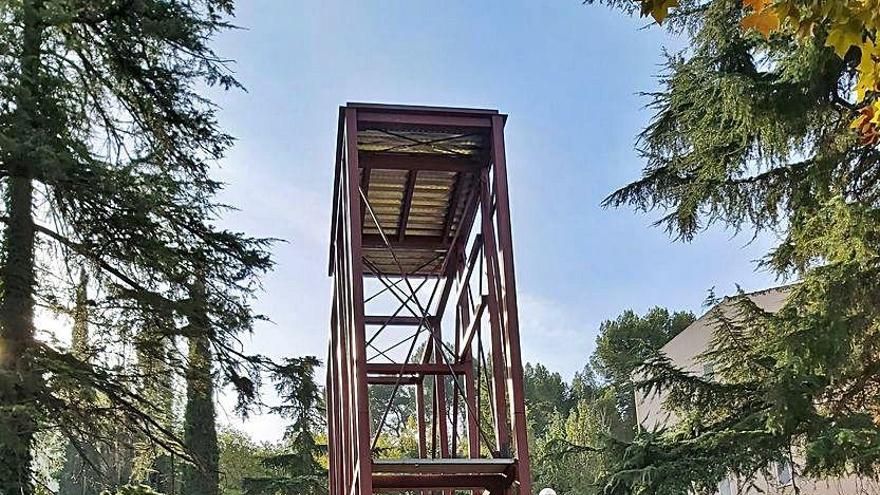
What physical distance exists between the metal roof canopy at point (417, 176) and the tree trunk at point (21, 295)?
318cm

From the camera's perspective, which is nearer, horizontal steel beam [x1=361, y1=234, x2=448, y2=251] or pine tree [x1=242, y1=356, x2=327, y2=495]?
horizontal steel beam [x1=361, y1=234, x2=448, y2=251]

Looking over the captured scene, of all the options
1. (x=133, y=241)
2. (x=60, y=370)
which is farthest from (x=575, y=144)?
(x=60, y=370)

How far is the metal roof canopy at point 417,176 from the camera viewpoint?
6.64m

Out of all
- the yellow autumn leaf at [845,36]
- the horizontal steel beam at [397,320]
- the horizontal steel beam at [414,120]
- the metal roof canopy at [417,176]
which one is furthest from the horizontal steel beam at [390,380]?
the yellow autumn leaf at [845,36]

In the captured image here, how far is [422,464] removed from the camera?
6184 mm

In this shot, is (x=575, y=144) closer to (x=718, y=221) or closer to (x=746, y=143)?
(x=718, y=221)

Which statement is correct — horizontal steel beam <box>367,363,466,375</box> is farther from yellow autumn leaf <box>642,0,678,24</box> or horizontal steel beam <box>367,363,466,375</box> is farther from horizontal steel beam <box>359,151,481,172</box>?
yellow autumn leaf <box>642,0,678,24</box>

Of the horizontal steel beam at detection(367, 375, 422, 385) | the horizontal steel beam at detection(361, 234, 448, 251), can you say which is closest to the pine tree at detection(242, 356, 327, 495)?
the horizontal steel beam at detection(367, 375, 422, 385)

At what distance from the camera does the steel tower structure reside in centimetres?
631

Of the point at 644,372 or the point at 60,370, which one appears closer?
the point at 60,370

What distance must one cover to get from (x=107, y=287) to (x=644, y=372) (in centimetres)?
617

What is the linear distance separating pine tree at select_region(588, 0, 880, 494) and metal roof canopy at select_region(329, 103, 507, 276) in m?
2.42

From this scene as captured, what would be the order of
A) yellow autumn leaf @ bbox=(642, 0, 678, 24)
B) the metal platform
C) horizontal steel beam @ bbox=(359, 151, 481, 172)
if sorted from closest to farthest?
yellow autumn leaf @ bbox=(642, 0, 678, 24)
the metal platform
horizontal steel beam @ bbox=(359, 151, 481, 172)

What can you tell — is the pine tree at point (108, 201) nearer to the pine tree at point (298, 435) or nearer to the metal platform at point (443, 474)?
the pine tree at point (298, 435)
